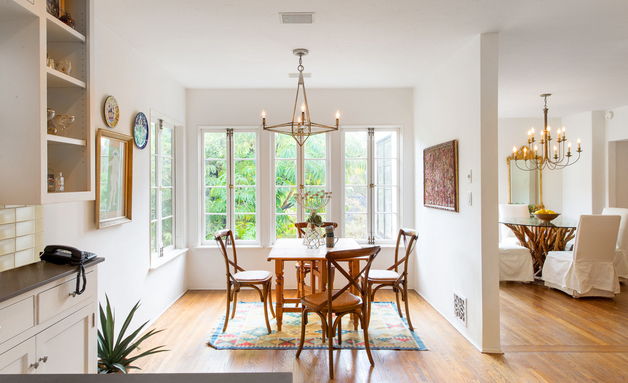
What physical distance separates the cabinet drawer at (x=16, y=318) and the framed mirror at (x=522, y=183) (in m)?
6.79

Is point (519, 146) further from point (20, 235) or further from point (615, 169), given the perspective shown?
point (20, 235)

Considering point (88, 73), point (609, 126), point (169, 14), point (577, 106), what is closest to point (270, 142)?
point (169, 14)

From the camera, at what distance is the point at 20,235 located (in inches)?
77.6

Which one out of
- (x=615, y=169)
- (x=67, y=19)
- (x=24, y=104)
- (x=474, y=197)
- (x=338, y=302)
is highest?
(x=67, y=19)

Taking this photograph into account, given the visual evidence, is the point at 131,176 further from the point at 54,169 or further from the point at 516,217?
the point at 516,217

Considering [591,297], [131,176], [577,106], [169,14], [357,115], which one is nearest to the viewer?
[169,14]

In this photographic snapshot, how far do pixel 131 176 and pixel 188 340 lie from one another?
1522 millimetres

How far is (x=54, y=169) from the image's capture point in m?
2.13

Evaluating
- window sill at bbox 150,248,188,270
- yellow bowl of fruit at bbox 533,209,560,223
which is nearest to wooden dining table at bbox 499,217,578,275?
yellow bowl of fruit at bbox 533,209,560,223

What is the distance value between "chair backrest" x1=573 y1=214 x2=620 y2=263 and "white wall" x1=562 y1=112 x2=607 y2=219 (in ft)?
6.41

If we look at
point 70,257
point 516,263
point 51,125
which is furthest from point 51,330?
point 516,263

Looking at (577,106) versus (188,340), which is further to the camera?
(577,106)

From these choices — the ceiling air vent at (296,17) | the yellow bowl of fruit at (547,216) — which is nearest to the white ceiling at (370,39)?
the ceiling air vent at (296,17)

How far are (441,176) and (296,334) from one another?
2148mm
